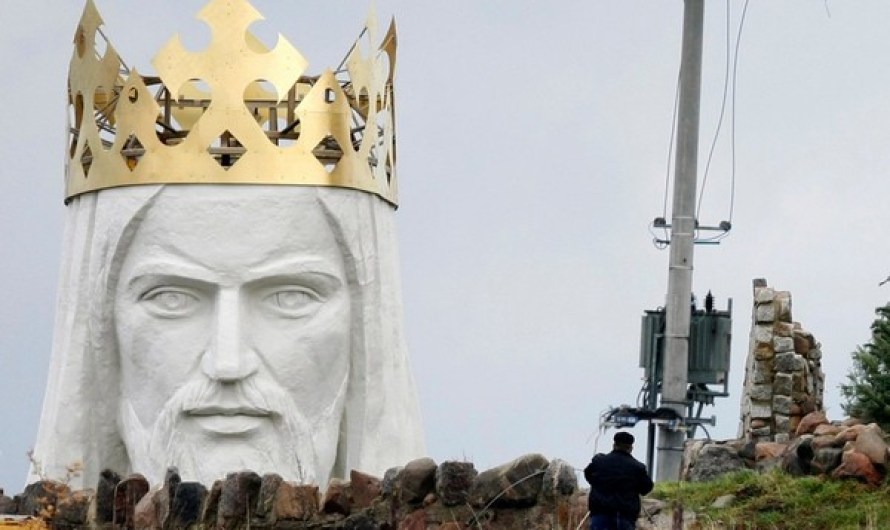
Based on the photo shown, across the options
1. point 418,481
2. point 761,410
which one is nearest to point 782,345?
point 761,410

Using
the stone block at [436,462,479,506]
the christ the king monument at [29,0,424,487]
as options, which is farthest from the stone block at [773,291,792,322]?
the stone block at [436,462,479,506]

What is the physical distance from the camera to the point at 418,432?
20.0 meters

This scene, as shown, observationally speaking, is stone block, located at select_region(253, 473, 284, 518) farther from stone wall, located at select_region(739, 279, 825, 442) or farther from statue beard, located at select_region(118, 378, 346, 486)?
stone wall, located at select_region(739, 279, 825, 442)

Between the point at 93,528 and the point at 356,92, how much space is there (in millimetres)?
5803

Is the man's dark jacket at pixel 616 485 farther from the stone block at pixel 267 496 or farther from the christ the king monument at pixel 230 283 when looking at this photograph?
the christ the king monument at pixel 230 283

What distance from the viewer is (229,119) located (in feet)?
62.1

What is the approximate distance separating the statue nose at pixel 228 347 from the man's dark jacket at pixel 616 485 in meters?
5.41

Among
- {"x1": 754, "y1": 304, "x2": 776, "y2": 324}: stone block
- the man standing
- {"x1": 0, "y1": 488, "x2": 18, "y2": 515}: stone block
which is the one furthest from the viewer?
{"x1": 754, "y1": 304, "x2": 776, "y2": 324}: stone block

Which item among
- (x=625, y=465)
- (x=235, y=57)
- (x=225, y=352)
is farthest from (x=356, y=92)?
(x=625, y=465)

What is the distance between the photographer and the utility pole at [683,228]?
22406mm

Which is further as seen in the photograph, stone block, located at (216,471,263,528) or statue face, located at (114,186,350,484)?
statue face, located at (114,186,350,484)

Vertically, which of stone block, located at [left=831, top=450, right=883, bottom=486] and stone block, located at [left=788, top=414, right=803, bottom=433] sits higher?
stone block, located at [left=788, top=414, right=803, bottom=433]

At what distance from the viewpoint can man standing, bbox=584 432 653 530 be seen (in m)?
13.6

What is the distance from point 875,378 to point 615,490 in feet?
20.9
